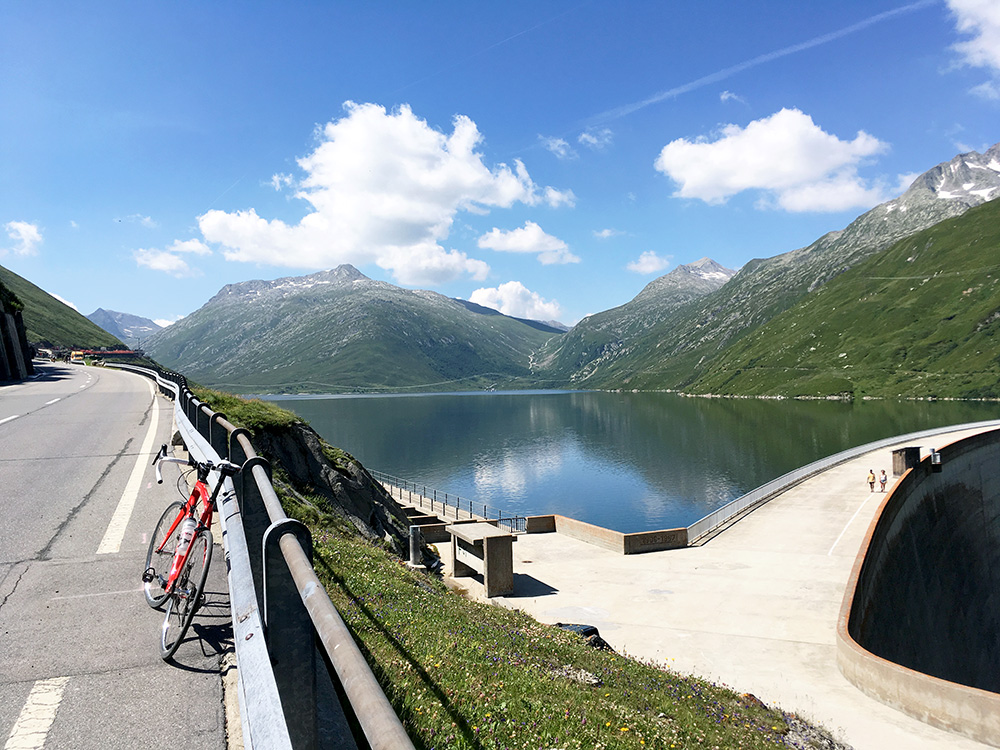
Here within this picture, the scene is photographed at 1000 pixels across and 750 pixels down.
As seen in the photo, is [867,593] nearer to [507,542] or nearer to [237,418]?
[507,542]

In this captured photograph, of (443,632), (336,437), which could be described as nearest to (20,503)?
(443,632)

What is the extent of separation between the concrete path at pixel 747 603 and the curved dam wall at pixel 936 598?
708 millimetres

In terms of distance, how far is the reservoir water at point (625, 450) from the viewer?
69.2 m

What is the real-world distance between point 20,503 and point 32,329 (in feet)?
619

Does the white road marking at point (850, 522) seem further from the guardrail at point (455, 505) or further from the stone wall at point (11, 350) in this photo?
the stone wall at point (11, 350)

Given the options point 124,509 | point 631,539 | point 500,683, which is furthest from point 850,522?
point 124,509

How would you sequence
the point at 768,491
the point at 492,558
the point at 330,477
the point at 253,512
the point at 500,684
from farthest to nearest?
the point at 768,491, the point at 492,558, the point at 330,477, the point at 500,684, the point at 253,512

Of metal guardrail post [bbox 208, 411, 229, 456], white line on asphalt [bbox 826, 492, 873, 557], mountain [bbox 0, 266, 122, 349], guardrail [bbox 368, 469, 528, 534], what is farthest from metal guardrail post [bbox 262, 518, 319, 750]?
mountain [bbox 0, 266, 122, 349]

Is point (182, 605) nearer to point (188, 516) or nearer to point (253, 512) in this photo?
point (188, 516)

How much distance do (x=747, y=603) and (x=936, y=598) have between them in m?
22.6

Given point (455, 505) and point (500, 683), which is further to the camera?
point (455, 505)

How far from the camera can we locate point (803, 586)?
94.2ft

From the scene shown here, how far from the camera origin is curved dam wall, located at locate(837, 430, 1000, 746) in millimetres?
16422

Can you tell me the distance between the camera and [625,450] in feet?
354
